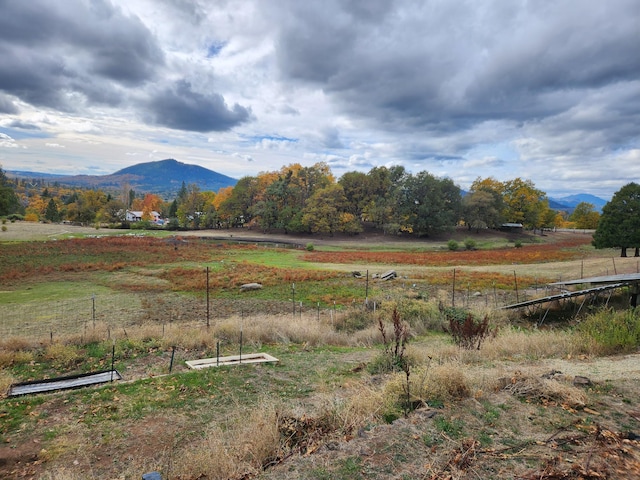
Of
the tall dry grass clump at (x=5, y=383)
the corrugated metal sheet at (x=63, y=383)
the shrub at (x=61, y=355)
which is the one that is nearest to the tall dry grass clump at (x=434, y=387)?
the corrugated metal sheet at (x=63, y=383)

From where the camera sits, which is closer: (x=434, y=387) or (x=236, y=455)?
(x=236, y=455)

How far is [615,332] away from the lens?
9633mm

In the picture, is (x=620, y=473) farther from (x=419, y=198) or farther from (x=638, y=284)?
(x=419, y=198)

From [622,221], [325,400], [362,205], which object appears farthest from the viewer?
[362,205]

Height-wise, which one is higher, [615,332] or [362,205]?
[362,205]

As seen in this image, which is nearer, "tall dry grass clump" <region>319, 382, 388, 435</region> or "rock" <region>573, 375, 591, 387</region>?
"tall dry grass clump" <region>319, 382, 388, 435</region>

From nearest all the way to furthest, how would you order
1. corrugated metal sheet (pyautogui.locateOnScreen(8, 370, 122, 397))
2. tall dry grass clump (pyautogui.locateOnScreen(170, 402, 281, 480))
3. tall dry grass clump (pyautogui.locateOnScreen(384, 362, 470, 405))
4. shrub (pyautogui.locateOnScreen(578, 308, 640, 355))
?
1. tall dry grass clump (pyautogui.locateOnScreen(170, 402, 281, 480))
2. tall dry grass clump (pyautogui.locateOnScreen(384, 362, 470, 405))
3. corrugated metal sheet (pyautogui.locateOnScreen(8, 370, 122, 397))
4. shrub (pyautogui.locateOnScreen(578, 308, 640, 355))

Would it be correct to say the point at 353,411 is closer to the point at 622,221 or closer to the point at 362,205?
the point at 622,221

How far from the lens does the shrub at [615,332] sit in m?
9.44

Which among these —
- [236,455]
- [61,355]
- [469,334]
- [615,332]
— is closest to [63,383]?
[61,355]

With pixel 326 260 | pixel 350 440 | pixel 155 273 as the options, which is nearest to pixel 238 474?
pixel 350 440

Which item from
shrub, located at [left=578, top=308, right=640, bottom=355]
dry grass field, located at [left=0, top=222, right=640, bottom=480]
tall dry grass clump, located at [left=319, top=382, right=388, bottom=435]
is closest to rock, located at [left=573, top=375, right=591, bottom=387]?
dry grass field, located at [left=0, top=222, right=640, bottom=480]

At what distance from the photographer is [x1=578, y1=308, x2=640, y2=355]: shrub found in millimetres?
9438

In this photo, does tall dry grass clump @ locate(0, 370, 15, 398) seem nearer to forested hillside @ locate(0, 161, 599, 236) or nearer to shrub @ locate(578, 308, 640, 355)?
shrub @ locate(578, 308, 640, 355)
